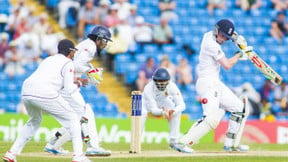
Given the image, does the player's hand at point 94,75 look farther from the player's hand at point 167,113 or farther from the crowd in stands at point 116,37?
the crowd in stands at point 116,37

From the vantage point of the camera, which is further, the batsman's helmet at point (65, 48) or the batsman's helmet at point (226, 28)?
the batsman's helmet at point (226, 28)

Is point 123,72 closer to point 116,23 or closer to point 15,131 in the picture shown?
point 116,23

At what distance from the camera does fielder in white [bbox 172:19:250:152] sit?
13914 mm

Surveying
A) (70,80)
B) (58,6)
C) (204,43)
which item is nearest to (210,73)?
(204,43)

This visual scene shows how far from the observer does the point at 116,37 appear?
2406 centimetres

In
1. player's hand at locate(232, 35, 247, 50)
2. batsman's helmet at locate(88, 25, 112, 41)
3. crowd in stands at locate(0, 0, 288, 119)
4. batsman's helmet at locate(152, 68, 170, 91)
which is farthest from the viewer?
crowd in stands at locate(0, 0, 288, 119)

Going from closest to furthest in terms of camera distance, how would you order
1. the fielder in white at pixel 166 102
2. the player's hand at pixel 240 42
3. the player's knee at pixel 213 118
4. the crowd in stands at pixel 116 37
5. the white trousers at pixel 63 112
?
1. the white trousers at pixel 63 112
2. the player's knee at pixel 213 118
3. the player's hand at pixel 240 42
4. the fielder in white at pixel 166 102
5. the crowd in stands at pixel 116 37

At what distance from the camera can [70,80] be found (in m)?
11.7

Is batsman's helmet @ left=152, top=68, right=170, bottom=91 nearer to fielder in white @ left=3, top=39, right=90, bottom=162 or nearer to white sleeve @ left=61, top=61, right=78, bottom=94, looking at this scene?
fielder in white @ left=3, top=39, right=90, bottom=162

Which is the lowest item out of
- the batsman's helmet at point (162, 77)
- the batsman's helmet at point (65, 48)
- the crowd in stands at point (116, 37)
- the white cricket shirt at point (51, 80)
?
the white cricket shirt at point (51, 80)

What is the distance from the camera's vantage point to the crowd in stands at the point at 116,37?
910 inches

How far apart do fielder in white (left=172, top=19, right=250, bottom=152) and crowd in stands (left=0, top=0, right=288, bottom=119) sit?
867 centimetres

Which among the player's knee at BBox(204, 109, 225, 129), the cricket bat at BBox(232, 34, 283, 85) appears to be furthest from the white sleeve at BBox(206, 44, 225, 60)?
the player's knee at BBox(204, 109, 225, 129)

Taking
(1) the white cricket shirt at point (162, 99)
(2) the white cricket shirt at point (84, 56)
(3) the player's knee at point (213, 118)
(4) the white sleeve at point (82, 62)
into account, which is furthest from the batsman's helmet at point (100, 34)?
(1) the white cricket shirt at point (162, 99)
